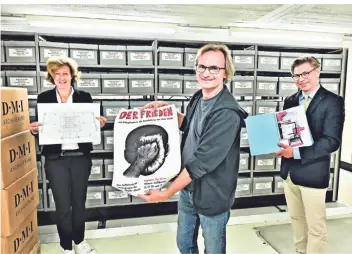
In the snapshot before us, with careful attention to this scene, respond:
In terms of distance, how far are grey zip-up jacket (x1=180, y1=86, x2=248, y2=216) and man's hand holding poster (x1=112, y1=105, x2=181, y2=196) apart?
0.10 meters

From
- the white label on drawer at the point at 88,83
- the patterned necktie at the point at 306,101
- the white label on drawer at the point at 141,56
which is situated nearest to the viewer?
the patterned necktie at the point at 306,101

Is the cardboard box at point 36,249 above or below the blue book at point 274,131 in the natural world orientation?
below

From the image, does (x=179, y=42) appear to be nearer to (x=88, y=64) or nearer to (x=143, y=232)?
(x=88, y=64)

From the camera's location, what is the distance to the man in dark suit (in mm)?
1727

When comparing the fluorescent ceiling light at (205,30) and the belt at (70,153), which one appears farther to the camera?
the fluorescent ceiling light at (205,30)

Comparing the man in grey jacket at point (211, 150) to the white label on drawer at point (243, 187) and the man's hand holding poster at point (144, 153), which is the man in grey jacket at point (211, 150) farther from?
the white label on drawer at point (243, 187)

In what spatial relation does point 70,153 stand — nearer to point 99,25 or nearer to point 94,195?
point 94,195

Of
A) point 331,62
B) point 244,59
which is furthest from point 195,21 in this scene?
point 331,62

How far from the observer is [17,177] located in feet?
6.16

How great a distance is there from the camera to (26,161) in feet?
6.64

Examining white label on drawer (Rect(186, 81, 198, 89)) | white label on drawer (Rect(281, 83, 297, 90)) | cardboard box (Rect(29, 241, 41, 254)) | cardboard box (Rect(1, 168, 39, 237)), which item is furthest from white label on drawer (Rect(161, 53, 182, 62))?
cardboard box (Rect(29, 241, 41, 254))

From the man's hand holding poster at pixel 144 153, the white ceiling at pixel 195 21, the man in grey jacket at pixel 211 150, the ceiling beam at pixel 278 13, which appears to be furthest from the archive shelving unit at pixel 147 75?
the man's hand holding poster at pixel 144 153

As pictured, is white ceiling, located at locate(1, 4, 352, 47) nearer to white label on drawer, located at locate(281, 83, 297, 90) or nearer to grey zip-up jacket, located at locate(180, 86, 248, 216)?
white label on drawer, located at locate(281, 83, 297, 90)

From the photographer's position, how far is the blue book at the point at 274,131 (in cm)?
169
